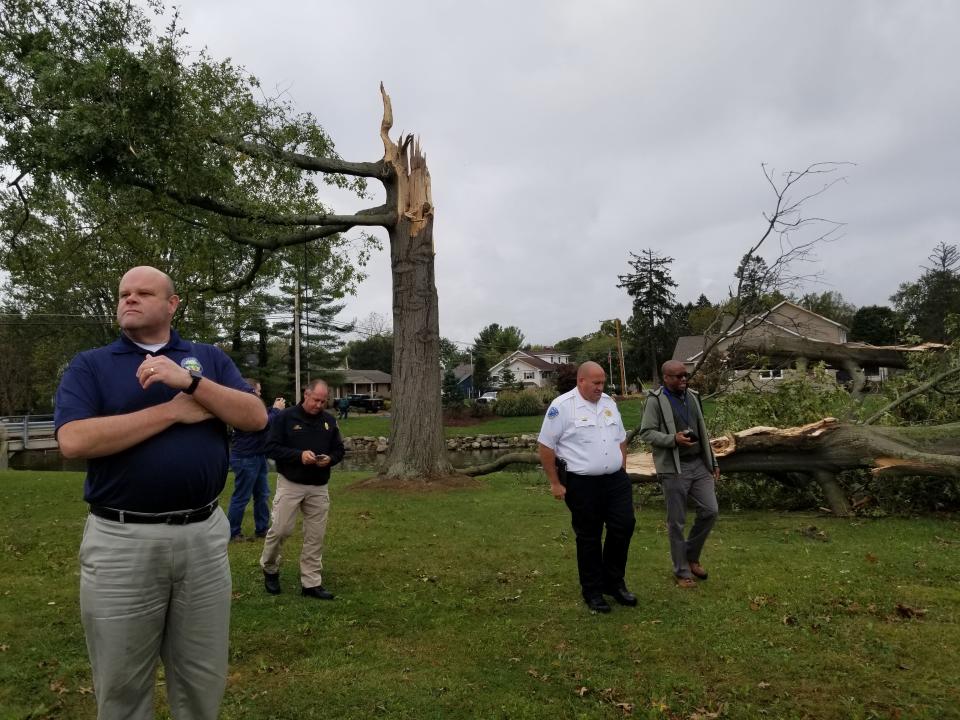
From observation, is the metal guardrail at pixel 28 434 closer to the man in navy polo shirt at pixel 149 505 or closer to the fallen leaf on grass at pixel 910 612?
the man in navy polo shirt at pixel 149 505

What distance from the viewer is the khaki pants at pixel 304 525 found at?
18.8 feet

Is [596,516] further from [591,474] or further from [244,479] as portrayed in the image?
[244,479]

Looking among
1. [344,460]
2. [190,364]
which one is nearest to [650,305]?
[344,460]

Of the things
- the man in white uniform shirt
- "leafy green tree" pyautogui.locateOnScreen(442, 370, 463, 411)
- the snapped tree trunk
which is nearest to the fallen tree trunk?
the snapped tree trunk

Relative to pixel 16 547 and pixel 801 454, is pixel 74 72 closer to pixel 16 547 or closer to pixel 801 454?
pixel 16 547

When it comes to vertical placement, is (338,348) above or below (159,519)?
above

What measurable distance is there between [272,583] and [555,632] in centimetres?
248

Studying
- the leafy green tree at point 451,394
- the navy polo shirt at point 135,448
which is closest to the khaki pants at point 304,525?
the navy polo shirt at point 135,448

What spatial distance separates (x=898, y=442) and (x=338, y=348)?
4288cm

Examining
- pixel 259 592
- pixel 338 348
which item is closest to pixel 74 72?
pixel 259 592

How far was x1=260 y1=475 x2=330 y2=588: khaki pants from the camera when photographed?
573 cm

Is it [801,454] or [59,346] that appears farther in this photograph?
[59,346]

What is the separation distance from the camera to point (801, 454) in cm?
878

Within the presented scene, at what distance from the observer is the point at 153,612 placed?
253 centimetres
